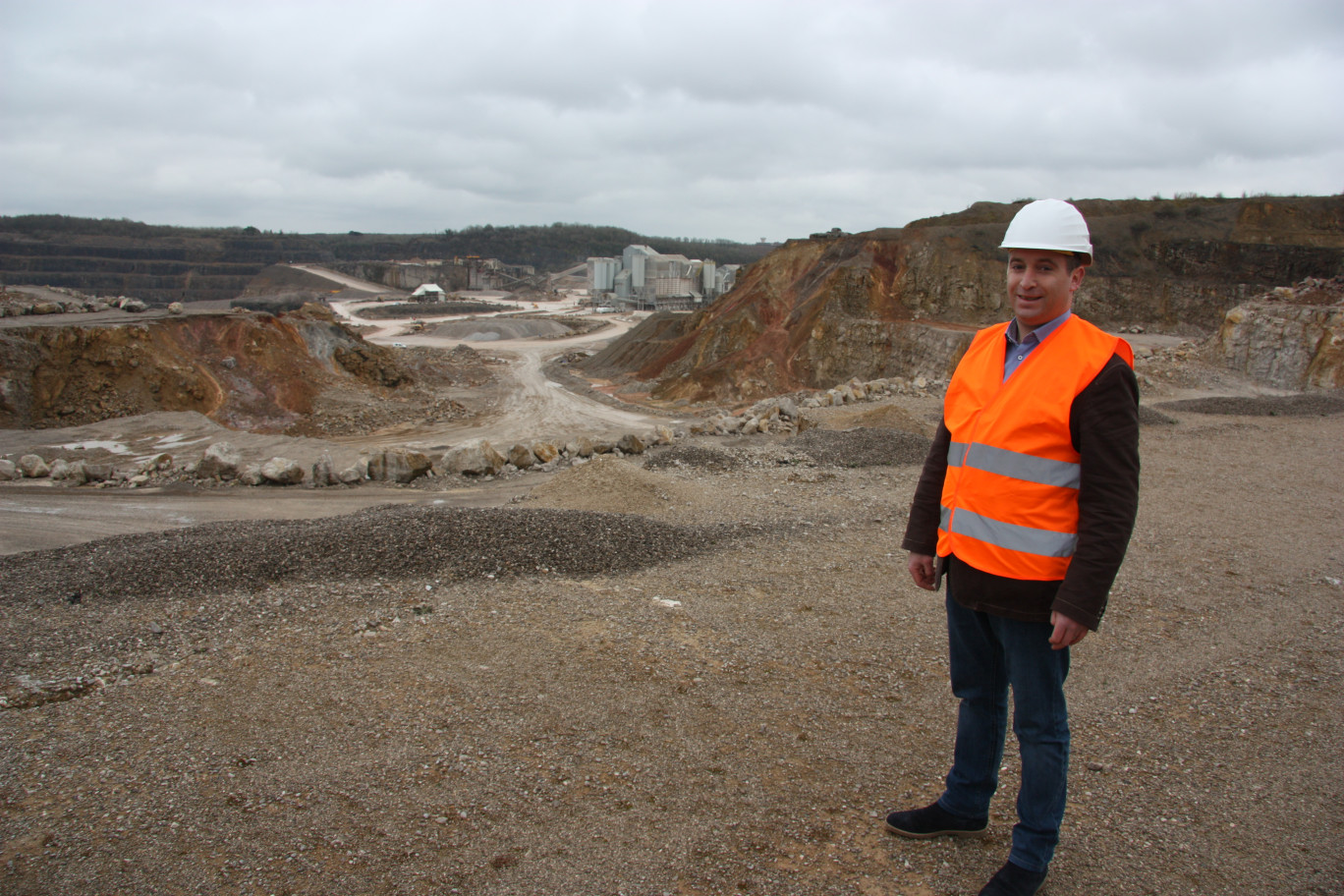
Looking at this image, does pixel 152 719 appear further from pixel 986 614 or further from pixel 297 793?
pixel 986 614

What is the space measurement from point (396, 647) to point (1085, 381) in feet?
13.0

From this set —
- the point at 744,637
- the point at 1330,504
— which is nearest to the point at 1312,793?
the point at 744,637

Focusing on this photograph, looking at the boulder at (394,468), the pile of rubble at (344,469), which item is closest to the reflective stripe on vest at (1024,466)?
the pile of rubble at (344,469)

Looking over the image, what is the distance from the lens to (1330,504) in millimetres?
8445

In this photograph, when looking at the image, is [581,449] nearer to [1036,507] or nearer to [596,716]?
[596,716]

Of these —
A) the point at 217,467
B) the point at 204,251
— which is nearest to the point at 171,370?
the point at 217,467

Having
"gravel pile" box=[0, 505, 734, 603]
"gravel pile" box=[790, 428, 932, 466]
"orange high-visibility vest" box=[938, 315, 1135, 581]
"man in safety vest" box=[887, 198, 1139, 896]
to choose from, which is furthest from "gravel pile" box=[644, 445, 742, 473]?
"orange high-visibility vest" box=[938, 315, 1135, 581]

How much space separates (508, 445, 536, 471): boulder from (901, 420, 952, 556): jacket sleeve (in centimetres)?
1066

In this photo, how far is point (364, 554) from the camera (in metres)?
5.90

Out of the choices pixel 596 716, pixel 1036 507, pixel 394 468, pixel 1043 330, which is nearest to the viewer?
pixel 1036 507

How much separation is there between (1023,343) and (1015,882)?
5.88 ft

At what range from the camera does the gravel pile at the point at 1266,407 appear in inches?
563

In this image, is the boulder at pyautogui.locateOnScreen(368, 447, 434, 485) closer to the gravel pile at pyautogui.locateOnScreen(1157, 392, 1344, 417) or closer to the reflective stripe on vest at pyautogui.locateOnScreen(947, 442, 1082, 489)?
the reflective stripe on vest at pyautogui.locateOnScreen(947, 442, 1082, 489)

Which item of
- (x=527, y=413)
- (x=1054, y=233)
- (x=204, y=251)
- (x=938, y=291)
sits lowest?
(x=527, y=413)
